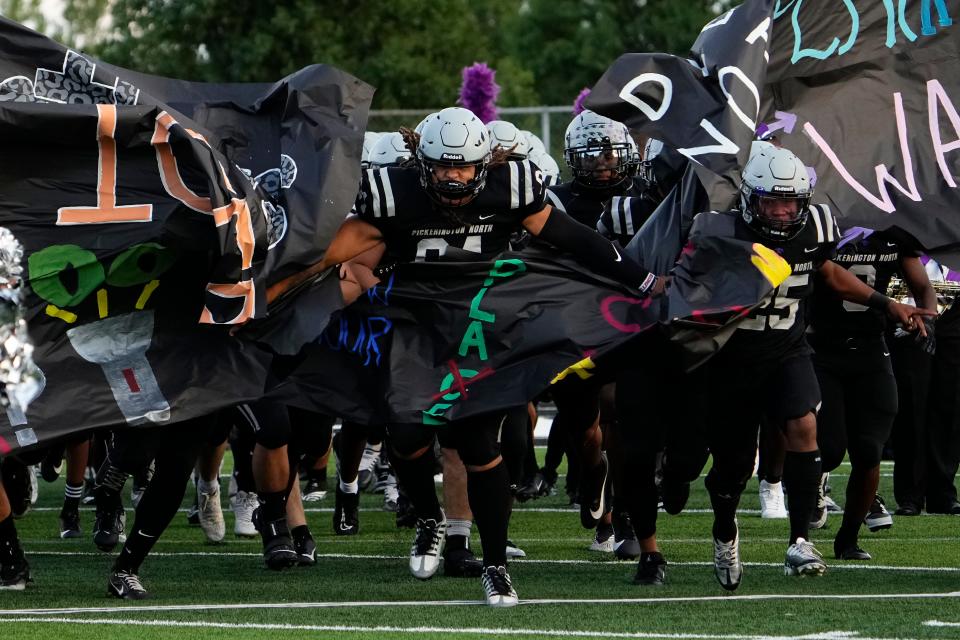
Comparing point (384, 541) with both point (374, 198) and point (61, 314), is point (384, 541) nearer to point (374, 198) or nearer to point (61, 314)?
point (374, 198)

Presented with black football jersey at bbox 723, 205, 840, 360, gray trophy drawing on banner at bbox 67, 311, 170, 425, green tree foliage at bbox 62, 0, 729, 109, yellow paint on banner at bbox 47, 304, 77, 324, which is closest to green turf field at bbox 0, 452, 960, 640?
gray trophy drawing on banner at bbox 67, 311, 170, 425

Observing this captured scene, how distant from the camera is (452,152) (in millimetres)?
7246

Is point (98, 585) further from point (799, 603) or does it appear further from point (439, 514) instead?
point (799, 603)

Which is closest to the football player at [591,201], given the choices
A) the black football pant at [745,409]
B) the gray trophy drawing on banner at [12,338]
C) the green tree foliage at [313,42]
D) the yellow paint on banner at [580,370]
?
the yellow paint on banner at [580,370]

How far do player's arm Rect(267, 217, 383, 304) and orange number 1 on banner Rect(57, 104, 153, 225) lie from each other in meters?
0.69

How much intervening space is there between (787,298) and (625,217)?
138 cm

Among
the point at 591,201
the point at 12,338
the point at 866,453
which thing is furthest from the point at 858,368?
the point at 12,338

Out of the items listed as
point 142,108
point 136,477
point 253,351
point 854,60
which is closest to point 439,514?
point 253,351

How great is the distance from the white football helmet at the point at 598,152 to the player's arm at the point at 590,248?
1.75m

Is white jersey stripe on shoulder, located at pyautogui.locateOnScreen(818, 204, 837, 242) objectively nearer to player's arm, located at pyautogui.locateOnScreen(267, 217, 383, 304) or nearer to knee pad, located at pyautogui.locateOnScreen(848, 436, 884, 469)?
knee pad, located at pyautogui.locateOnScreen(848, 436, 884, 469)

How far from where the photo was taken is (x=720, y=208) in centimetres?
793

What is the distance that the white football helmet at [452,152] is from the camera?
23.8ft

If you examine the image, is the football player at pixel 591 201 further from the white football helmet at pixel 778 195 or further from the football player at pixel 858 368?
the white football helmet at pixel 778 195

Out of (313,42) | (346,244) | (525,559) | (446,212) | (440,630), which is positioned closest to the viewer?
(440,630)
